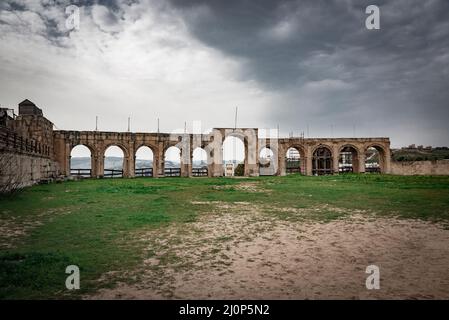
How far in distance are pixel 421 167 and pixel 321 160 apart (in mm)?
12547

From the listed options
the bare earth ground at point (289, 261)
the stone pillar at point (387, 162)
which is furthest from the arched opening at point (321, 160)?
the bare earth ground at point (289, 261)

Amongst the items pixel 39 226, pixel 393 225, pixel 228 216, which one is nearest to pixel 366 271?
pixel 393 225

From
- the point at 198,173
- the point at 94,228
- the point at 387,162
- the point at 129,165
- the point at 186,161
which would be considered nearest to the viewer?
the point at 94,228

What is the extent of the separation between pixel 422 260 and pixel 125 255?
17.3 feet

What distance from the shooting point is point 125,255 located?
506 cm

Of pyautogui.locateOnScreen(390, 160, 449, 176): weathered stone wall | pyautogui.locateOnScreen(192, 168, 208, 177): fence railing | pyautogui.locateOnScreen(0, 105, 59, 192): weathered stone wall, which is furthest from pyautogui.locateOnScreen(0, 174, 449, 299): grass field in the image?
pyautogui.locateOnScreen(390, 160, 449, 176): weathered stone wall

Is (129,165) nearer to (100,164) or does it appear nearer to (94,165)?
(100,164)

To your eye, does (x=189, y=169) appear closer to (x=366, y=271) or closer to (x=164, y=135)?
(x=164, y=135)

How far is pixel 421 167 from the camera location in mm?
35031

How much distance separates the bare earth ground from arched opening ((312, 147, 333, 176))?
111 feet

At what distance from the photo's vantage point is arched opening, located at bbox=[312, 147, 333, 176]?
133ft

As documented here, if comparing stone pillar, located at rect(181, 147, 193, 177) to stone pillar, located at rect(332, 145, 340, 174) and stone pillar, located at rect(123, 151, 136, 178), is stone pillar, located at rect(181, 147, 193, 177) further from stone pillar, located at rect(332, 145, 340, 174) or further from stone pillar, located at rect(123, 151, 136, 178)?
stone pillar, located at rect(332, 145, 340, 174)

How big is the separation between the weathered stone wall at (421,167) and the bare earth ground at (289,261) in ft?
109

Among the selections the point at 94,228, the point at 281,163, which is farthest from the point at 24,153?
the point at 281,163
